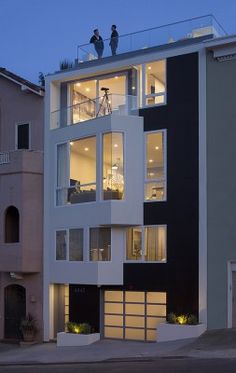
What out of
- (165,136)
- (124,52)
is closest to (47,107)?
(124,52)

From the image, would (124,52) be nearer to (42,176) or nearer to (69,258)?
(42,176)

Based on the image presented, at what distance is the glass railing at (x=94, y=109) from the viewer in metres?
24.0

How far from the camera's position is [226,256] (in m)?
21.4

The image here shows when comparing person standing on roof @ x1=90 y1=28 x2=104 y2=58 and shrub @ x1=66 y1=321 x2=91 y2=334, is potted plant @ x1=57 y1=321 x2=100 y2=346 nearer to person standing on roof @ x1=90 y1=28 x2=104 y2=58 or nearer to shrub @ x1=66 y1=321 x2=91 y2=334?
shrub @ x1=66 y1=321 x2=91 y2=334

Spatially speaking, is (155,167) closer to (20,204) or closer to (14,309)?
(20,204)

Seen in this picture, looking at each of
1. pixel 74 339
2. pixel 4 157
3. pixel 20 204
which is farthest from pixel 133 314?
pixel 4 157

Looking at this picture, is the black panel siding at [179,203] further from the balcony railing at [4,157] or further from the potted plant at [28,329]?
the balcony railing at [4,157]

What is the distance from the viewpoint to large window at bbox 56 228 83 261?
80.1 ft

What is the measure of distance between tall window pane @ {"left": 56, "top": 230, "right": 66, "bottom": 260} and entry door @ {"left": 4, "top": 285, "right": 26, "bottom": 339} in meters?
2.32

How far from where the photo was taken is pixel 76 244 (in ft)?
80.5


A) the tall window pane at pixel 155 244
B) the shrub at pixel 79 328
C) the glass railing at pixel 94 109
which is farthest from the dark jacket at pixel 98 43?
the shrub at pixel 79 328

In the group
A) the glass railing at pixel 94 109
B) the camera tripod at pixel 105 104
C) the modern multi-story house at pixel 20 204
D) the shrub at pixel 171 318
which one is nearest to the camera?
the shrub at pixel 171 318

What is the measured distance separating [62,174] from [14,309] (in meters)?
5.95

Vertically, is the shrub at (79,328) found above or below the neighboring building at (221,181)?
below
